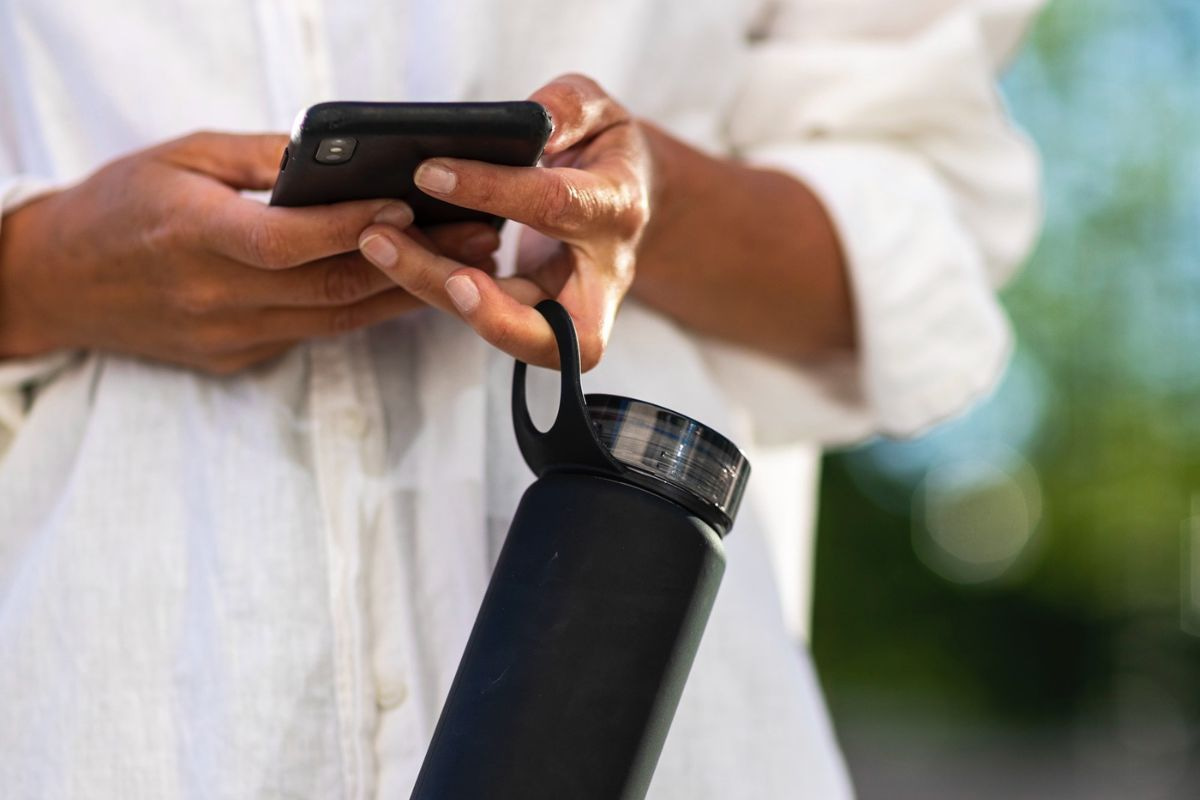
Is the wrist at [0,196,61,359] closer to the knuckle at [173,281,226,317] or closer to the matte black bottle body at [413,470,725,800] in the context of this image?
the knuckle at [173,281,226,317]

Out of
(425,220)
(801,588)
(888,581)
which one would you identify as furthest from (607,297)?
(888,581)

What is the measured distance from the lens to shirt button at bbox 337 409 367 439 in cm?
79

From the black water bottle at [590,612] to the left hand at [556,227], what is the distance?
0.04 meters

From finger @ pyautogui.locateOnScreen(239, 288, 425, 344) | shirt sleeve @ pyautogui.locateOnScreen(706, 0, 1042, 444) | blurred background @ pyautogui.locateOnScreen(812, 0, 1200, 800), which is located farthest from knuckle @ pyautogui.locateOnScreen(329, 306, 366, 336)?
blurred background @ pyautogui.locateOnScreen(812, 0, 1200, 800)

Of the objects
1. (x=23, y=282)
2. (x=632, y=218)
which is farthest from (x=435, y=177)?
(x=23, y=282)

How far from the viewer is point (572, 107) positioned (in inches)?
26.4

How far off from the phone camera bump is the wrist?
30cm

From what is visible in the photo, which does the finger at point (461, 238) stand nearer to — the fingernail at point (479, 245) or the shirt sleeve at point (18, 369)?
the fingernail at point (479, 245)

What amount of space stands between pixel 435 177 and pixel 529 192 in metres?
0.05

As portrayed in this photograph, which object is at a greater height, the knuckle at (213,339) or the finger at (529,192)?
the finger at (529,192)

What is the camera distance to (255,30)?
83 cm

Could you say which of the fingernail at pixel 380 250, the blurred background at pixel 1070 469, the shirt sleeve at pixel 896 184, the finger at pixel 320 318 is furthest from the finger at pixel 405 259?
the blurred background at pixel 1070 469

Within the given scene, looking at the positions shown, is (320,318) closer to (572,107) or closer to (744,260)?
(572,107)

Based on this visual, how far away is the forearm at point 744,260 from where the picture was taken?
90cm
